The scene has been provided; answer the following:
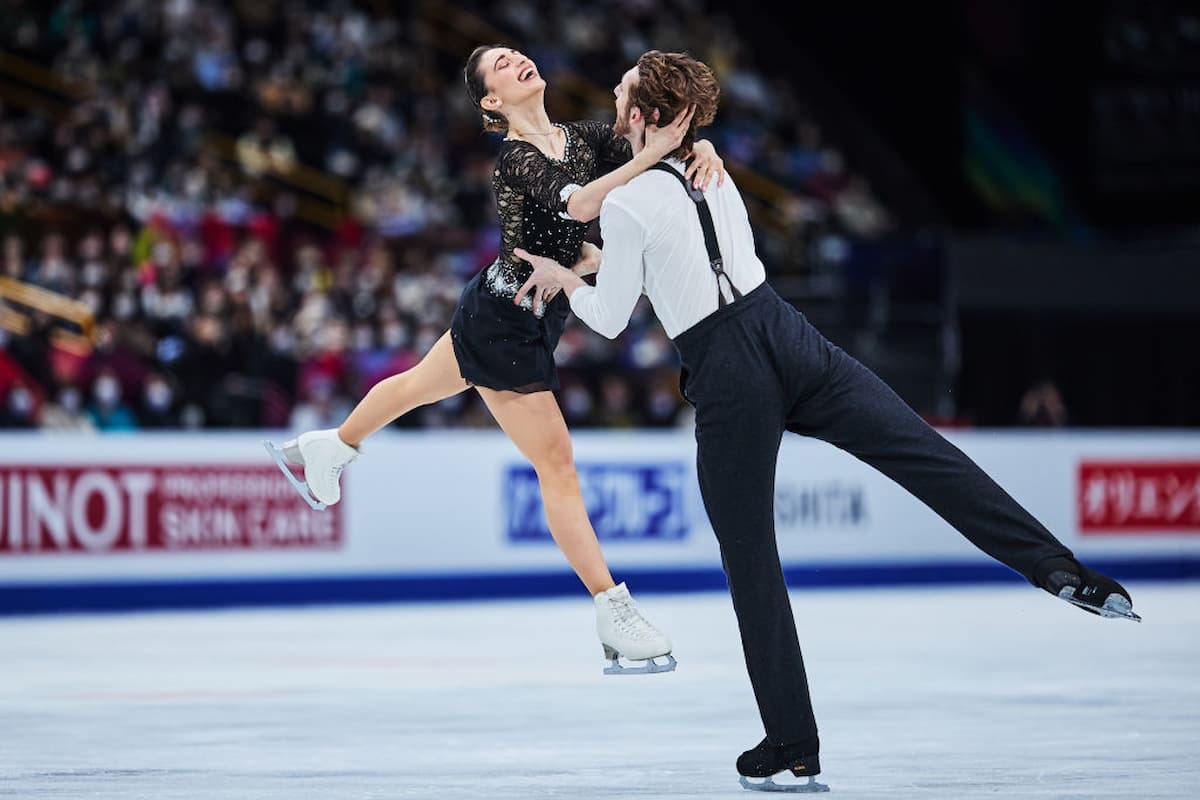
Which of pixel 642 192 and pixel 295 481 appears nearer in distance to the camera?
pixel 642 192

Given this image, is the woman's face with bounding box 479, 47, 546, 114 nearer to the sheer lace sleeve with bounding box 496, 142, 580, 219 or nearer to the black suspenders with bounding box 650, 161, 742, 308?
the sheer lace sleeve with bounding box 496, 142, 580, 219

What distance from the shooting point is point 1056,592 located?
4887 mm

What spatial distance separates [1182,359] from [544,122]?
14077 millimetres

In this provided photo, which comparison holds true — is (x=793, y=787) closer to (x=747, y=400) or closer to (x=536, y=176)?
(x=747, y=400)

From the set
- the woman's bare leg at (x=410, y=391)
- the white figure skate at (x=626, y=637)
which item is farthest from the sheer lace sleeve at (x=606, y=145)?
the white figure skate at (x=626, y=637)

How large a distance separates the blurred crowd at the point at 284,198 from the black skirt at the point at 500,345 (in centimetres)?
741

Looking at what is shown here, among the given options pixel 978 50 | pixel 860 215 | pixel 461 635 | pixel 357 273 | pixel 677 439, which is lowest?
pixel 461 635

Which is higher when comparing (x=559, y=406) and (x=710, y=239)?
(x=710, y=239)

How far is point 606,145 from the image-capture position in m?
6.20

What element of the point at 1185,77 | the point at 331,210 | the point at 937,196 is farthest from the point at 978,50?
the point at 331,210

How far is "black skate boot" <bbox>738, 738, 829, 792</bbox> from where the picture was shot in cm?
503

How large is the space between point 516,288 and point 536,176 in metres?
0.42

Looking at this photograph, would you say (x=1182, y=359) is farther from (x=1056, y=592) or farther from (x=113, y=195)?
(x=1056, y=592)

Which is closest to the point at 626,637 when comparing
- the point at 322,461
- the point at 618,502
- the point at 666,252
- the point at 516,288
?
the point at 516,288
